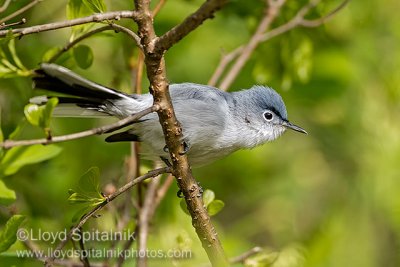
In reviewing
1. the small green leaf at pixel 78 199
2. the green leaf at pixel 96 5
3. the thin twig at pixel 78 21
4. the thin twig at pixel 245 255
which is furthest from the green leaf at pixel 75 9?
the thin twig at pixel 245 255

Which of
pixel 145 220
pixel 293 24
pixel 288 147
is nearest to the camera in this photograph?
pixel 145 220

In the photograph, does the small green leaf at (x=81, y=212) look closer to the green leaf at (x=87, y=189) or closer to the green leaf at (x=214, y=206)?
the green leaf at (x=87, y=189)

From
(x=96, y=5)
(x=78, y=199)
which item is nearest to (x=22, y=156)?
(x=78, y=199)

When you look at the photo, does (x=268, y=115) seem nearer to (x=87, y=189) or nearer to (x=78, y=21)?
(x=87, y=189)

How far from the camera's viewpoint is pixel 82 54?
231 cm

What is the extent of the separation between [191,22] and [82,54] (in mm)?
1028

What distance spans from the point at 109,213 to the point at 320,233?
38.7 inches

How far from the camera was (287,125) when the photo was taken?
2.70 meters

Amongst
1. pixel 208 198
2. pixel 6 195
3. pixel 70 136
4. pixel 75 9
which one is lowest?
pixel 70 136

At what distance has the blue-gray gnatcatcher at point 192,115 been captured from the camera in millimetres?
2260

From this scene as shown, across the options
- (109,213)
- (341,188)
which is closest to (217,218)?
(341,188)

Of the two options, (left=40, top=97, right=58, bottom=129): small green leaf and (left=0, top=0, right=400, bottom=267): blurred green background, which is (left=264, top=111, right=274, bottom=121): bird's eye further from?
(left=40, top=97, right=58, bottom=129): small green leaf

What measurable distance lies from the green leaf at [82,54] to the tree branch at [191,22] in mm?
831

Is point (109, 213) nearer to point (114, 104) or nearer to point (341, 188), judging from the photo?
point (114, 104)
